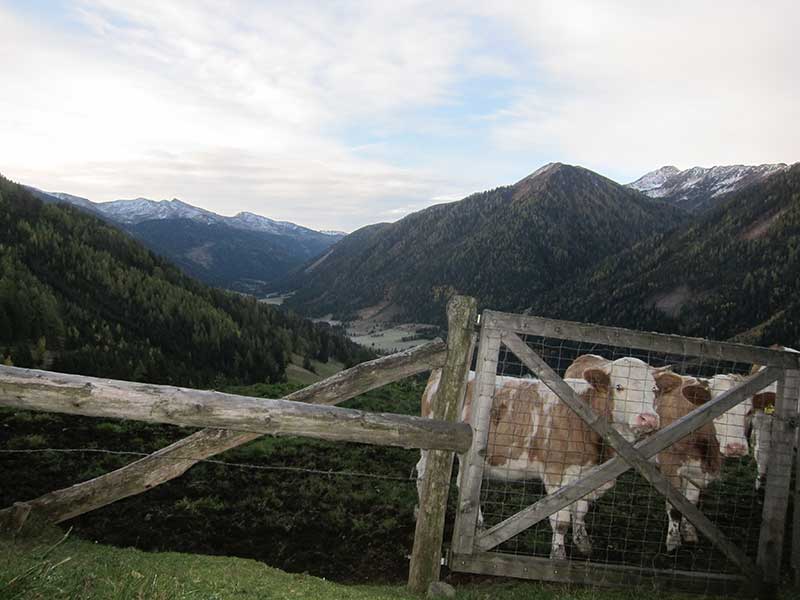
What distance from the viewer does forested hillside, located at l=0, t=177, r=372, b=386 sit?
2616cm

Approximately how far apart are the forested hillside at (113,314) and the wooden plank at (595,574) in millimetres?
23769

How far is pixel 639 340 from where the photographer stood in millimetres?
5488

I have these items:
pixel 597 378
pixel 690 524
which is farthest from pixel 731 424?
pixel 597 378

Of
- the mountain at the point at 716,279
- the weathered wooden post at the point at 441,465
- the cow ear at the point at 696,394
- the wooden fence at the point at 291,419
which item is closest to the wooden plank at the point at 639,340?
the weathered wooden post at the point at 441,465

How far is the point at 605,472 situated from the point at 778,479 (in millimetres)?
2342

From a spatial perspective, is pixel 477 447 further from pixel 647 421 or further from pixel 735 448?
pixel 735 448

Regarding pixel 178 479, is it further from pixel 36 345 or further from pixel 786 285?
pixel 786 285

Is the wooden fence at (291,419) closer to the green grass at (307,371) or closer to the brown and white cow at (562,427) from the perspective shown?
the brown and white cow at (562,427)

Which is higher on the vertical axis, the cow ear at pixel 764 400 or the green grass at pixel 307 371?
the cow ear at pixel 764 400

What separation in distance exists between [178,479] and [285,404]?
5871mm

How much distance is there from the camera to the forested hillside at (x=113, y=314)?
2616cm

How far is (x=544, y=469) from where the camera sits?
718 centimetres

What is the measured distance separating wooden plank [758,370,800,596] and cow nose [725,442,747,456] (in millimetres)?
1907

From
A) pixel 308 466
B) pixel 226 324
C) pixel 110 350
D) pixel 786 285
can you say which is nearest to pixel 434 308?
pixel 786 285
